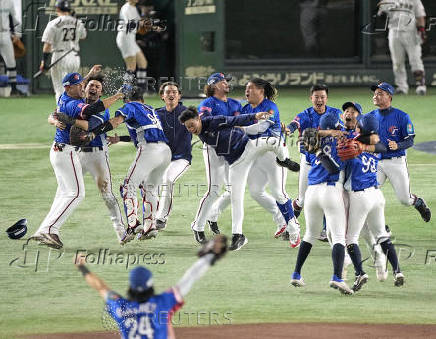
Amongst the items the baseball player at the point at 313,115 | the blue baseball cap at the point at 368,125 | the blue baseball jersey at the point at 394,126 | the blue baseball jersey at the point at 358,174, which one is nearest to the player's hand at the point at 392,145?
the blue baseball jersey at the point at 394,126

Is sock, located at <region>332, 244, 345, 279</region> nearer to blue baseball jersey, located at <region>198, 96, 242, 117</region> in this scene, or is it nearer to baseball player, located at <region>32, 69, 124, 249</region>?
blue baseball jersey, located at <region>198, 96, 242, 117</region>

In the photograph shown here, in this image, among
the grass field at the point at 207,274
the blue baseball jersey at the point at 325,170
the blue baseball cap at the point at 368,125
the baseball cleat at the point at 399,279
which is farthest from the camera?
the baseball cleat at the point at 399,279

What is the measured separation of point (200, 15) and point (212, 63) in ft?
3.46

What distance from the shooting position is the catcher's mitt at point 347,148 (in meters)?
9.73

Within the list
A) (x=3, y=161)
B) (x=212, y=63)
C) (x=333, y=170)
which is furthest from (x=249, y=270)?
(x=212, y=63)

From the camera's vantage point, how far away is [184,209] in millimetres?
14266

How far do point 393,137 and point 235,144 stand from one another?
78.0 inches

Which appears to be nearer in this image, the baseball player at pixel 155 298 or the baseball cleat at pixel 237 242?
the baseball player at pixel 155 298

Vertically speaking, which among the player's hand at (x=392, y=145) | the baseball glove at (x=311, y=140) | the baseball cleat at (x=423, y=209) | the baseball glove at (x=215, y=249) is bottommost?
the baseball cleat at (x=423, y=209)

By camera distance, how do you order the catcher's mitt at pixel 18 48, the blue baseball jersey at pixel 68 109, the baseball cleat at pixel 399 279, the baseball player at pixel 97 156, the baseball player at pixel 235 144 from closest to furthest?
1. the baseball cleat at pixel 399 279
2. the baseball player at pixel 235 144
3. the blue baseball jersey at pixel 68 109
4. the baseball player at pixel 97 156
5. the catcher's mitt at pixel 18 48

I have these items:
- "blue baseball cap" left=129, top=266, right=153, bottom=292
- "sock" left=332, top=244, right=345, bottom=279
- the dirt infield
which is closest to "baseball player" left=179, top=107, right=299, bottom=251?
"sock" left=332, top=244, right=345, bottom=279

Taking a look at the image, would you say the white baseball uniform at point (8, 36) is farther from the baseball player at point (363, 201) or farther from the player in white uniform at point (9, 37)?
the baseball player at point (363, 201)

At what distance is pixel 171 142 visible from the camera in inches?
497

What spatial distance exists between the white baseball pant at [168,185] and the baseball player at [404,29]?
10.7m
